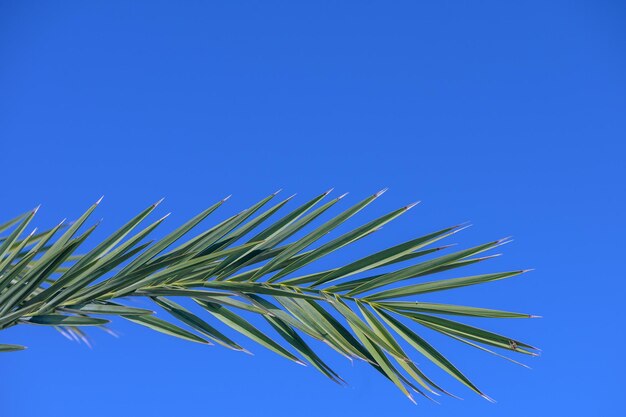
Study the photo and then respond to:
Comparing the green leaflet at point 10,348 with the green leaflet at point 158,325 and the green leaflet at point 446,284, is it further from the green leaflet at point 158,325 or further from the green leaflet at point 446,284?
the green leaflet at point 446,284

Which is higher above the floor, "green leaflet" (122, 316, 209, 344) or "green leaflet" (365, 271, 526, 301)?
"green leaflet" (365, 271, 526, 301)

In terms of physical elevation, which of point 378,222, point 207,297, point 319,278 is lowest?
point 207,297

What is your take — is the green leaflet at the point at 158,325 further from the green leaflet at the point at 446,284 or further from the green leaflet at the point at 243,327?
the green leaflet at the point at 446,284

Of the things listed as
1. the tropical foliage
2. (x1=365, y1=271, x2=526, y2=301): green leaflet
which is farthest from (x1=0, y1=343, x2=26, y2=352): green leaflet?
(x1=365, y1=271, x2=526, y2=301): green leaflet

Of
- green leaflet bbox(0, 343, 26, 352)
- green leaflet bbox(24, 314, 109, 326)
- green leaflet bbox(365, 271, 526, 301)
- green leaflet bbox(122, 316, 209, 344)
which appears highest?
green leaflet bbox(365, 271, 526, 301)

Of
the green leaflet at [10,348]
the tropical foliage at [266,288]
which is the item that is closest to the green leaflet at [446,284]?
the tropical foliage at [266,288]

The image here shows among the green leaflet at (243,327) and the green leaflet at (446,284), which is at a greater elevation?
the green leaflet at (446,284)

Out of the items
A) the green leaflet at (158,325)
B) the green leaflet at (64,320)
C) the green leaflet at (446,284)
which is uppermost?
the green leaflet at (446,284)

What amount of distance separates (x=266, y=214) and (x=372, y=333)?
334mm

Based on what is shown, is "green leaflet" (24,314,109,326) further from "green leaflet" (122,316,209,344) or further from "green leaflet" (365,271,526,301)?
"green leaflet" (365,271,526,301)

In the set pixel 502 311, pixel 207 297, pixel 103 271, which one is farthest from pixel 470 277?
pixel 103 271

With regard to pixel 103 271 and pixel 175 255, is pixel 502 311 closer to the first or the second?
pixel 175 255

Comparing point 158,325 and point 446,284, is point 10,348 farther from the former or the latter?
point 446,284

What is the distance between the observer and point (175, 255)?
1.42 metres
